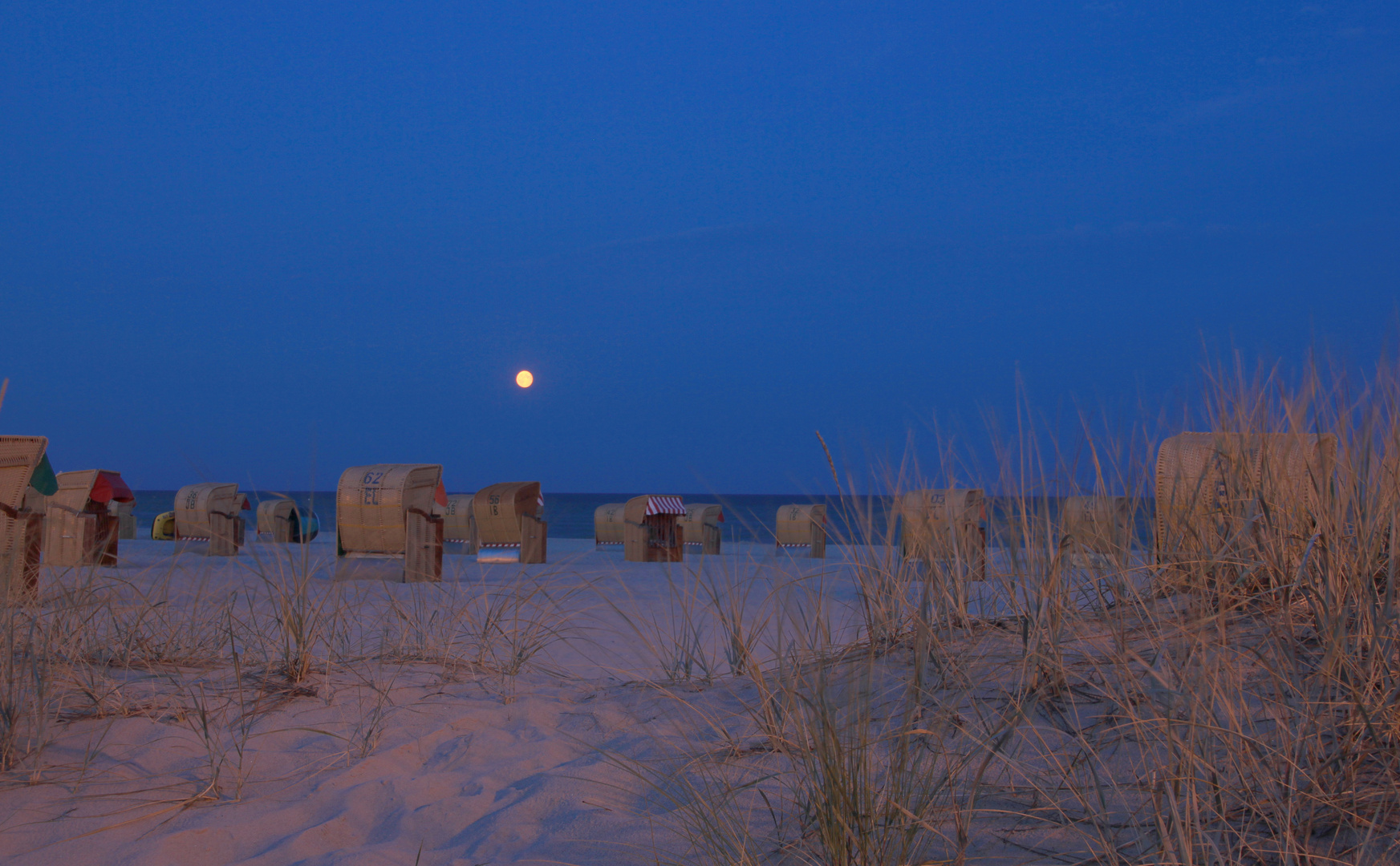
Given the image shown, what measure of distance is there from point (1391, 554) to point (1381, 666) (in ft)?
0.68

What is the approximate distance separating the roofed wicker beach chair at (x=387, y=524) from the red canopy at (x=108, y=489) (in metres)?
2.98

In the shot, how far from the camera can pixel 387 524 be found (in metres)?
7.11

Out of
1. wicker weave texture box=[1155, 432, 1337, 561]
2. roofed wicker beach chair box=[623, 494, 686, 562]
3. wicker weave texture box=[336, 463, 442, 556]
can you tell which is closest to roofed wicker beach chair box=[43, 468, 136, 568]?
wicker weave texture box=[336, 463, 442, 556]

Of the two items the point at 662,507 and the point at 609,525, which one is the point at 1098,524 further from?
the point at 609,525

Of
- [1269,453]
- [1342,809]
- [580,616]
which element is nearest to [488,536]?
[580,616]

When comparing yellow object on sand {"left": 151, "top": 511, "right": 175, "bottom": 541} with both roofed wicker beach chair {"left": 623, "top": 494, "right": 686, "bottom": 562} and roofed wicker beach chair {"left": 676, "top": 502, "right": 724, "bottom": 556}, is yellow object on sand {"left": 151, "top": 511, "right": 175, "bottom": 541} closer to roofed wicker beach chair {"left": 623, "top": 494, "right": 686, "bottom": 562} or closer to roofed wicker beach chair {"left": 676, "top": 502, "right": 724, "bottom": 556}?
roofed wicker beach chair {"left": 676, "top": 502, "right": 724, "bottom": 556}

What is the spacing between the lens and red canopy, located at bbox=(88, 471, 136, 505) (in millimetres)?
8273

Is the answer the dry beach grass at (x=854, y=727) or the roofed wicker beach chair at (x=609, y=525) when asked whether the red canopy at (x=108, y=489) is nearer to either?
the dry beach grass at (x=854, y=727)

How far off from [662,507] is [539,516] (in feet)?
5.07

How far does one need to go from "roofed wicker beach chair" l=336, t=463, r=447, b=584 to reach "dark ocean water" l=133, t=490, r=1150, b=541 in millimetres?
438

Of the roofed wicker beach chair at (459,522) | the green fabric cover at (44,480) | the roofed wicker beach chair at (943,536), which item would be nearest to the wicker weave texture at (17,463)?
the green fabric cover at (44,480)

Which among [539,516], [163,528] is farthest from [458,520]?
[163,528]

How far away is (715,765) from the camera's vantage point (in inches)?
73.4

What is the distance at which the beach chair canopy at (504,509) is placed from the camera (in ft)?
32.2
